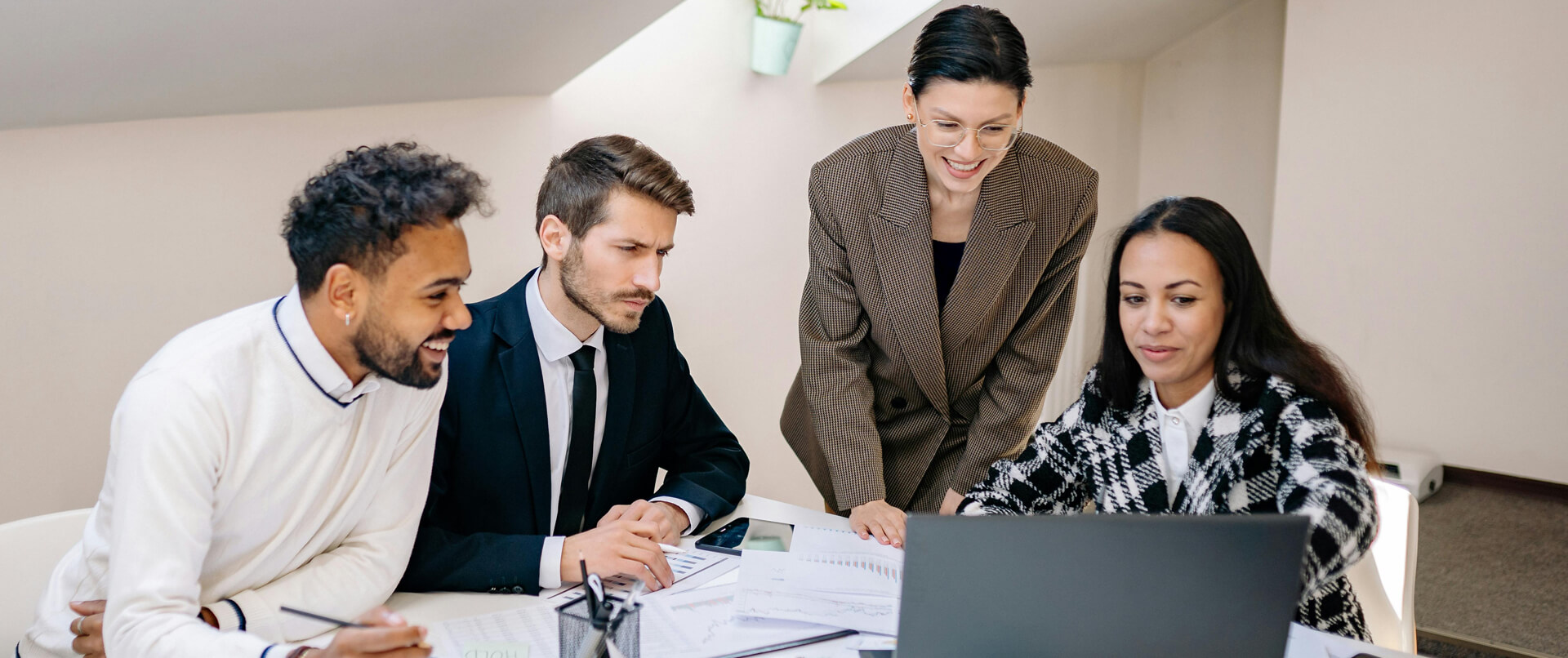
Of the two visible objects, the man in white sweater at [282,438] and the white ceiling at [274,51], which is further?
the white ceiling at [274,51]

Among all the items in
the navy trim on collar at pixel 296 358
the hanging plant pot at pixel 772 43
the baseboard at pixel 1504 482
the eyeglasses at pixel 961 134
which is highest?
the hanging plant pot at pixel 772 43

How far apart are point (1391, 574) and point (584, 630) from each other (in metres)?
1.26

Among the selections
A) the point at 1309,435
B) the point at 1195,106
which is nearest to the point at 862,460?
the point at 1309,435

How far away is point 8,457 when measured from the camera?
6.55ft

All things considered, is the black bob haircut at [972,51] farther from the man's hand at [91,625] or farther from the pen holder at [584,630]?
the man's hand at [91,625]

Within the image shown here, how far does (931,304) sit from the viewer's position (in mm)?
2057

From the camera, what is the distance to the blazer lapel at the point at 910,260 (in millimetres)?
2055

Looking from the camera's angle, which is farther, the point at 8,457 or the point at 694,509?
the point at 8,457

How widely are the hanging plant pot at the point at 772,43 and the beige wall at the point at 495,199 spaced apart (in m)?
0.07

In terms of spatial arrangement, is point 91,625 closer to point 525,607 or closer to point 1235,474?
point 525,607

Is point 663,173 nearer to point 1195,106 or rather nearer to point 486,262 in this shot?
point 486,262

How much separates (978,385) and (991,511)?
46 centimetres

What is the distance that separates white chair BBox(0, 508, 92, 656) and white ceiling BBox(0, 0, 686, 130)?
70cm

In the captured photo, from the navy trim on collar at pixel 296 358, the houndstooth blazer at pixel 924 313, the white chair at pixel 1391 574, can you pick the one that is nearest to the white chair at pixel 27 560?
the navy trim on collar at pixel 296 358
